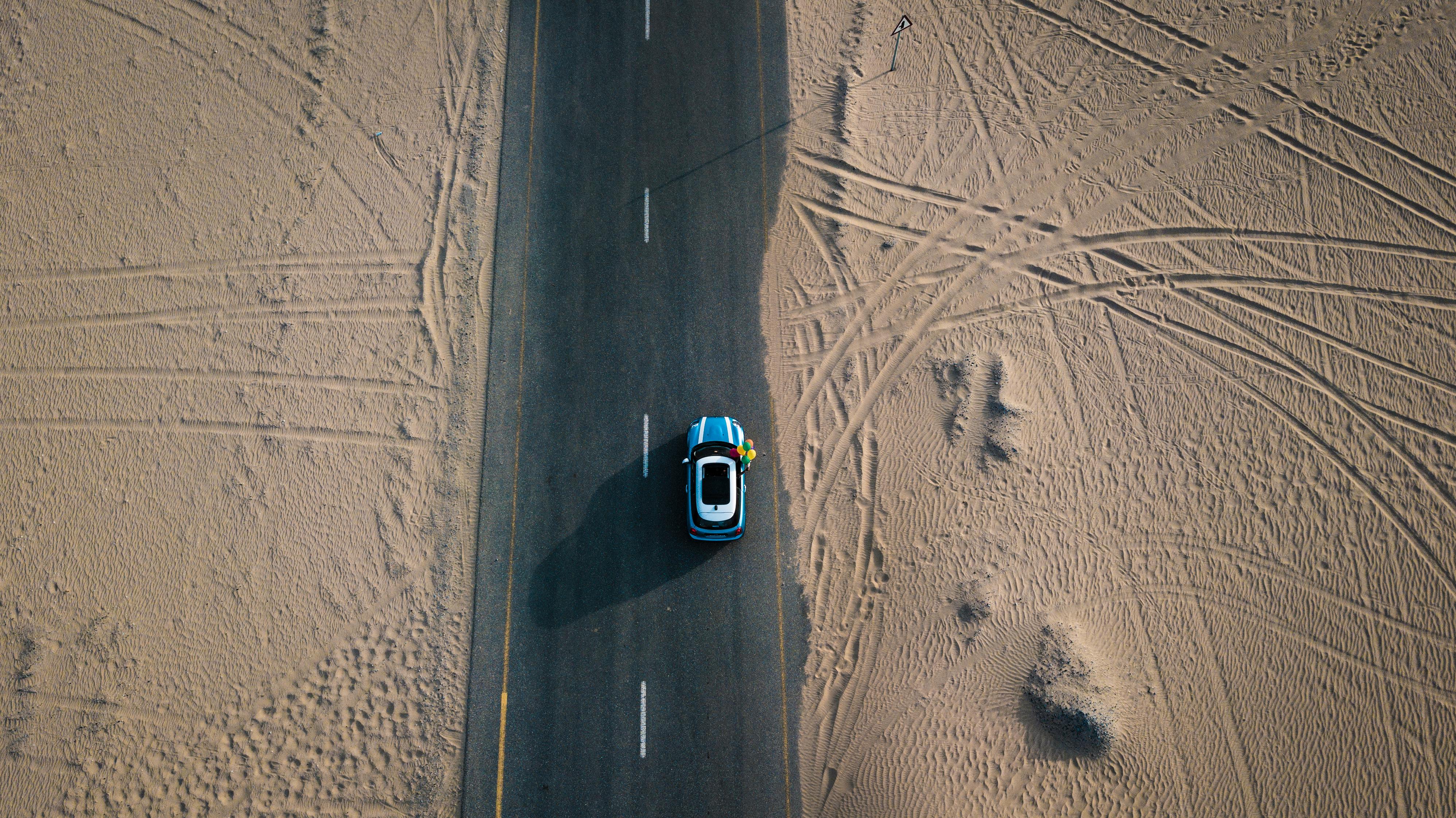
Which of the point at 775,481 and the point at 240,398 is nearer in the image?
the point at 775,481

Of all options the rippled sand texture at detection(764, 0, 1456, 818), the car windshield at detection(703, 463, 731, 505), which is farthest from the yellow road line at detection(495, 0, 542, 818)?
the rippled sand texture at detection(764, 0, 1456, 818)

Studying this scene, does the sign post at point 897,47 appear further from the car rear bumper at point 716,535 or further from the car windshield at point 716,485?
the car rear bumper at point 716,535

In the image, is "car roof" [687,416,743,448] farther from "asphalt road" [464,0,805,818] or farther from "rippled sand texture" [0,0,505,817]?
"rippled sand texture" [0,0,505,817]

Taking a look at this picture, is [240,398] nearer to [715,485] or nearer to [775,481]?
[715,485]

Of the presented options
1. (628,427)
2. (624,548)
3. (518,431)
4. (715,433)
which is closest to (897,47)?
(715,433)

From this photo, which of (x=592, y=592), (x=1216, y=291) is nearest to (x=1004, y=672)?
(x=592, y=592)

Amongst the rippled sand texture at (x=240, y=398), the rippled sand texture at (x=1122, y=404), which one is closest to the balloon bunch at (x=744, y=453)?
the rippled sand texture at (x=1122, y=404)
